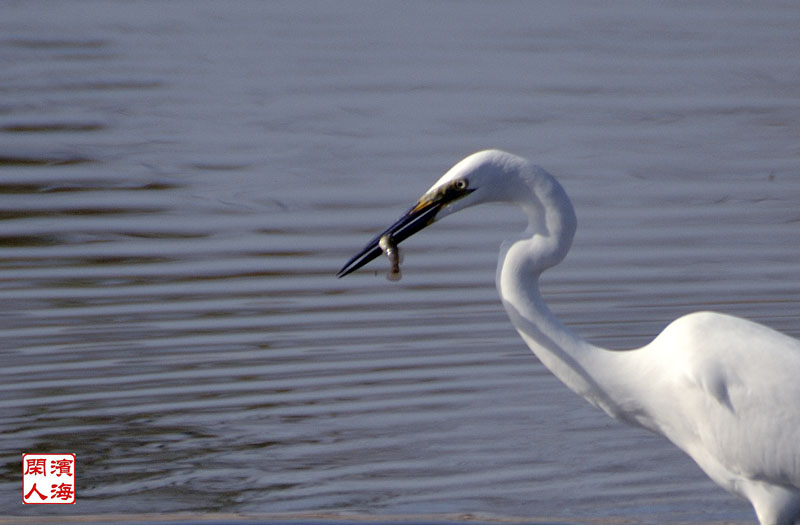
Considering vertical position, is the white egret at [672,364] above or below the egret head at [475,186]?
below

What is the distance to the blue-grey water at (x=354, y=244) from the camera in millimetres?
6703

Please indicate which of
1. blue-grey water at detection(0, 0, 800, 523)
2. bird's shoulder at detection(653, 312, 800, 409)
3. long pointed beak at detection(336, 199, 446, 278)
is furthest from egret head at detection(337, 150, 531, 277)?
blue-grey water at detection(0, 0, 800, 523)

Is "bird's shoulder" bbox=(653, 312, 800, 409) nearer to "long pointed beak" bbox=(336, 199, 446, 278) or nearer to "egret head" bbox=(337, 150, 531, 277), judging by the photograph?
"egret head" bbox=(337, 150, 531, 277)

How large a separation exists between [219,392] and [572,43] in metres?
7.83

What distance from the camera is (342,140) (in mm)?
11609

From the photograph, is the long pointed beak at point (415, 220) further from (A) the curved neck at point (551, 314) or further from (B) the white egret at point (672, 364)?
(A) the curved neck at point (551, 314)

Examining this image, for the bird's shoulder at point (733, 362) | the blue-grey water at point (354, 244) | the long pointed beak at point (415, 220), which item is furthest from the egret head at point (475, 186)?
the blue-grey water at point (354, 244)

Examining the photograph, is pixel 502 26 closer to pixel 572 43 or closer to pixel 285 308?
pixel 572 43

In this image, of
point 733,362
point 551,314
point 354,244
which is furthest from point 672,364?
point 354,244

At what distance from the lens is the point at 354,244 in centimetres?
938

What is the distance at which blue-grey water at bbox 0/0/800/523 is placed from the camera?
6703 millimetres

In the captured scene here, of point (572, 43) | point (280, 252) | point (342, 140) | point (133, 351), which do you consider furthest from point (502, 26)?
point (133, 351)

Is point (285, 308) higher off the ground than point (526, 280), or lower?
lower

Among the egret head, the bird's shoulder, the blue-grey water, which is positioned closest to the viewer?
the egret head
